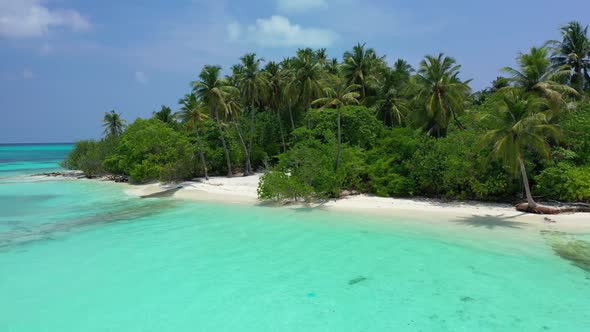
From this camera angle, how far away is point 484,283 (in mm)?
11102

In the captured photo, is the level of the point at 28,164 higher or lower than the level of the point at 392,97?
lower

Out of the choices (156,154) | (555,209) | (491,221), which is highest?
(156,154)

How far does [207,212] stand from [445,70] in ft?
70.8

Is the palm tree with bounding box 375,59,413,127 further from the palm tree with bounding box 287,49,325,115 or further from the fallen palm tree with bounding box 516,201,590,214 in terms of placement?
the fallen palm tree with bounding box 516,201,590,214

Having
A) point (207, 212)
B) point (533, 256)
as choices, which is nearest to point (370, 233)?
point (533, 256)

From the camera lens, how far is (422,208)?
71.7 feet

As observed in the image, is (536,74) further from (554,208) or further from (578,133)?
(554,208)

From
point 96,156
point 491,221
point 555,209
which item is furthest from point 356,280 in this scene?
point 96,156

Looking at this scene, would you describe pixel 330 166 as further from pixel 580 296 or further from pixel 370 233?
pixel 580 296

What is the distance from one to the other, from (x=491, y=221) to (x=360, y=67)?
24496mm

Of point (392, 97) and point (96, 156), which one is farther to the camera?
point (96, 156)

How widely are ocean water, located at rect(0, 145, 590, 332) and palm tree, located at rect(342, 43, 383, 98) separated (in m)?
21.8

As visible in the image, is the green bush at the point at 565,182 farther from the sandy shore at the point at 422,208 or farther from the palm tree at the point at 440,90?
the palm tree at the point at 440,90

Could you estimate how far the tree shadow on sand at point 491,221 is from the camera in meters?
17.5
